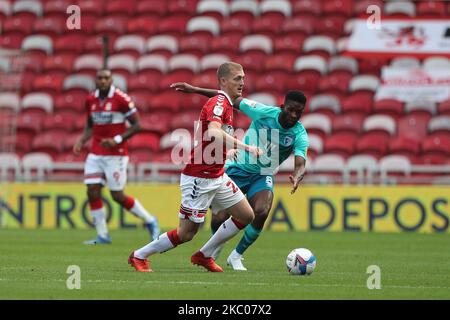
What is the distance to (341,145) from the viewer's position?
72.7 feet

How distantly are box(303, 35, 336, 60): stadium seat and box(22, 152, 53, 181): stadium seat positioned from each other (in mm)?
6746

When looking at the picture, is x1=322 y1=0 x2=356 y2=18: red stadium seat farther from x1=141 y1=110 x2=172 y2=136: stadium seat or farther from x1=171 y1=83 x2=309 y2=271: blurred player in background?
x1=171 y1=83 x2=309 y2=271: blurred player in background

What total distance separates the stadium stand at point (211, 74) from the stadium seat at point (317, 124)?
28mm

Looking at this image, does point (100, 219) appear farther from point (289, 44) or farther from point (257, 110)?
point (289, 44)

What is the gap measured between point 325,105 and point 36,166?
6749 mm

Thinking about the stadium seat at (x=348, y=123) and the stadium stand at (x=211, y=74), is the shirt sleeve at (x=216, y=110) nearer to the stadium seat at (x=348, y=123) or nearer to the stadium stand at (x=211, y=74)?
the stadium stand at (x=211, y=74)

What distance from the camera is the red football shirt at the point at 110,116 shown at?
623 inches

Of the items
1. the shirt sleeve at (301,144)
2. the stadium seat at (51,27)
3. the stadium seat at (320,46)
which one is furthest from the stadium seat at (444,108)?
the shirt sleeve at (301,144)

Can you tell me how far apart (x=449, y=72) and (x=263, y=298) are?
51.0 feet

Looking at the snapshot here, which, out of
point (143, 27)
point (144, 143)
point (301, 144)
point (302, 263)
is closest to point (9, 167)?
point (144, 143)

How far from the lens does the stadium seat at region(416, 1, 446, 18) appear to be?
82.8 feet

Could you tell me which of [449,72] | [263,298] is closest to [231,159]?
[263,298]

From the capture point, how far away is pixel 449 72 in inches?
905
